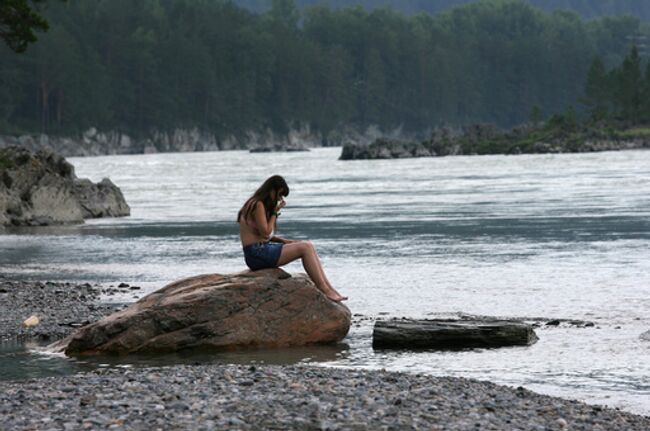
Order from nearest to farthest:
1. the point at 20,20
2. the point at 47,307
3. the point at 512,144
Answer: the point at 47,307 < the point at 20,20 < the point at 512,144

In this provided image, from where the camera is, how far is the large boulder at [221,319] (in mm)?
19109

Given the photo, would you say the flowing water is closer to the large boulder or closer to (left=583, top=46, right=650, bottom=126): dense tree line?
the large boulder

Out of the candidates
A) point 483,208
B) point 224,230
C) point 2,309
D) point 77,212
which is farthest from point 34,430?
point 483,208

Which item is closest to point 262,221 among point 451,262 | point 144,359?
point 144,359

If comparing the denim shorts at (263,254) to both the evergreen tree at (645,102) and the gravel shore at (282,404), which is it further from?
the evergreen tree at (645,102)

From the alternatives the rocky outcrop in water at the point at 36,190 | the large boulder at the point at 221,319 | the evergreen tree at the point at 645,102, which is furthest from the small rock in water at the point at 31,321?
the evergreen tree at the point at 645,102

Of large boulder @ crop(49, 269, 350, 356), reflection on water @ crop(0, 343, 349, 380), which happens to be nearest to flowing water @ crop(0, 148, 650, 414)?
reflection on water @ crop(0, 343, 349, 380)

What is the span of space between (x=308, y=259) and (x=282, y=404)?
21.2 feet

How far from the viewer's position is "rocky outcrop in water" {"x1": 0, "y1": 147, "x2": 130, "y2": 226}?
50.0m

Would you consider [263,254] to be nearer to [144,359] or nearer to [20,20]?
[144,359]

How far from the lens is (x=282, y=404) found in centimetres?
1376

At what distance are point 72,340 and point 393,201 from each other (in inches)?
1902

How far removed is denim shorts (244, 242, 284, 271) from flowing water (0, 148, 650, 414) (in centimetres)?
159

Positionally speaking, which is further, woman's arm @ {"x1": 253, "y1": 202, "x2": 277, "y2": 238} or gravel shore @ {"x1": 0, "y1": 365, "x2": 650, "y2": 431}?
woman's arm @ {"x1": 253, "y1": 202, "x2": 277, "y2": 238}
